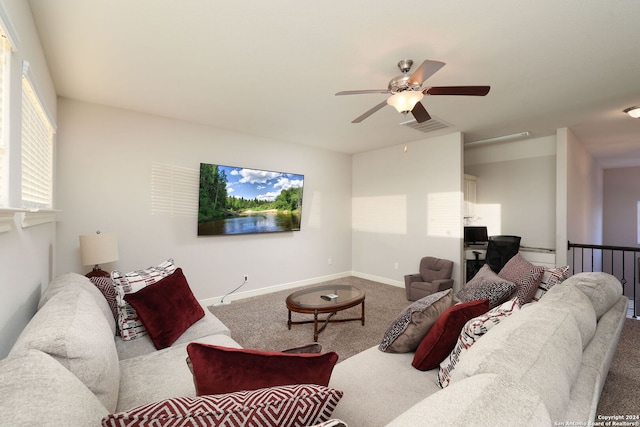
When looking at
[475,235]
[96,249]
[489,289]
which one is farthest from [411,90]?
[475,235]

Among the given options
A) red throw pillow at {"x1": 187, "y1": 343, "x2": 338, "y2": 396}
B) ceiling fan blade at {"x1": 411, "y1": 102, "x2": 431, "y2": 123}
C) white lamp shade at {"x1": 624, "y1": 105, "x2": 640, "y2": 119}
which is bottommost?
red throw pillow at {"x1": 187, "y1": 343, "x2": 338, "y2": 396}

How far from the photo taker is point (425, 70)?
1851mm

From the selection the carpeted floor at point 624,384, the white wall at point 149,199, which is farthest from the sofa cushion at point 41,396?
the white wall at point 149,199

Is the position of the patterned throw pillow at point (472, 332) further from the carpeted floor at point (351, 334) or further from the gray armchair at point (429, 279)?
the gray armchair at point (429, 279)

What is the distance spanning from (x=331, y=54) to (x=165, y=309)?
2.19 m

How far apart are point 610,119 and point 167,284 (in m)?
5.25

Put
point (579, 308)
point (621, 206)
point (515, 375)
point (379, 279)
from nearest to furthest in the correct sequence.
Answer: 1. point (515, 375)
2. point (579, 308)
3. point (379, 279)
4. point (621, 206)

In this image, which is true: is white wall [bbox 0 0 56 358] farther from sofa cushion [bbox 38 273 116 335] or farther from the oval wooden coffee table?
the oval wooden coffee table

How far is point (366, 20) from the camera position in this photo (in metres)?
1.82

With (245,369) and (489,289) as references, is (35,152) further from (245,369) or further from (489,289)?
(489,289)

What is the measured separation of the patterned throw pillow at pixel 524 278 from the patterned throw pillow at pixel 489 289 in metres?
0.08

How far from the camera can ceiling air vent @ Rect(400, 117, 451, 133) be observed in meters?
3.72

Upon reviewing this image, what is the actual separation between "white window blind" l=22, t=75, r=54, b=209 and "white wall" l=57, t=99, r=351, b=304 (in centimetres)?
53

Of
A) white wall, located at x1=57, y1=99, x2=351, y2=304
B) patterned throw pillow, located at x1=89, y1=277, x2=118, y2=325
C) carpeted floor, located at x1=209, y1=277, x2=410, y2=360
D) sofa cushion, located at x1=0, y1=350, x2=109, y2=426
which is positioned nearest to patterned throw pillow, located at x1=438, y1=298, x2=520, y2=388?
sofa cushion, located at x1=0, y1=350, x2=109, y2=426
